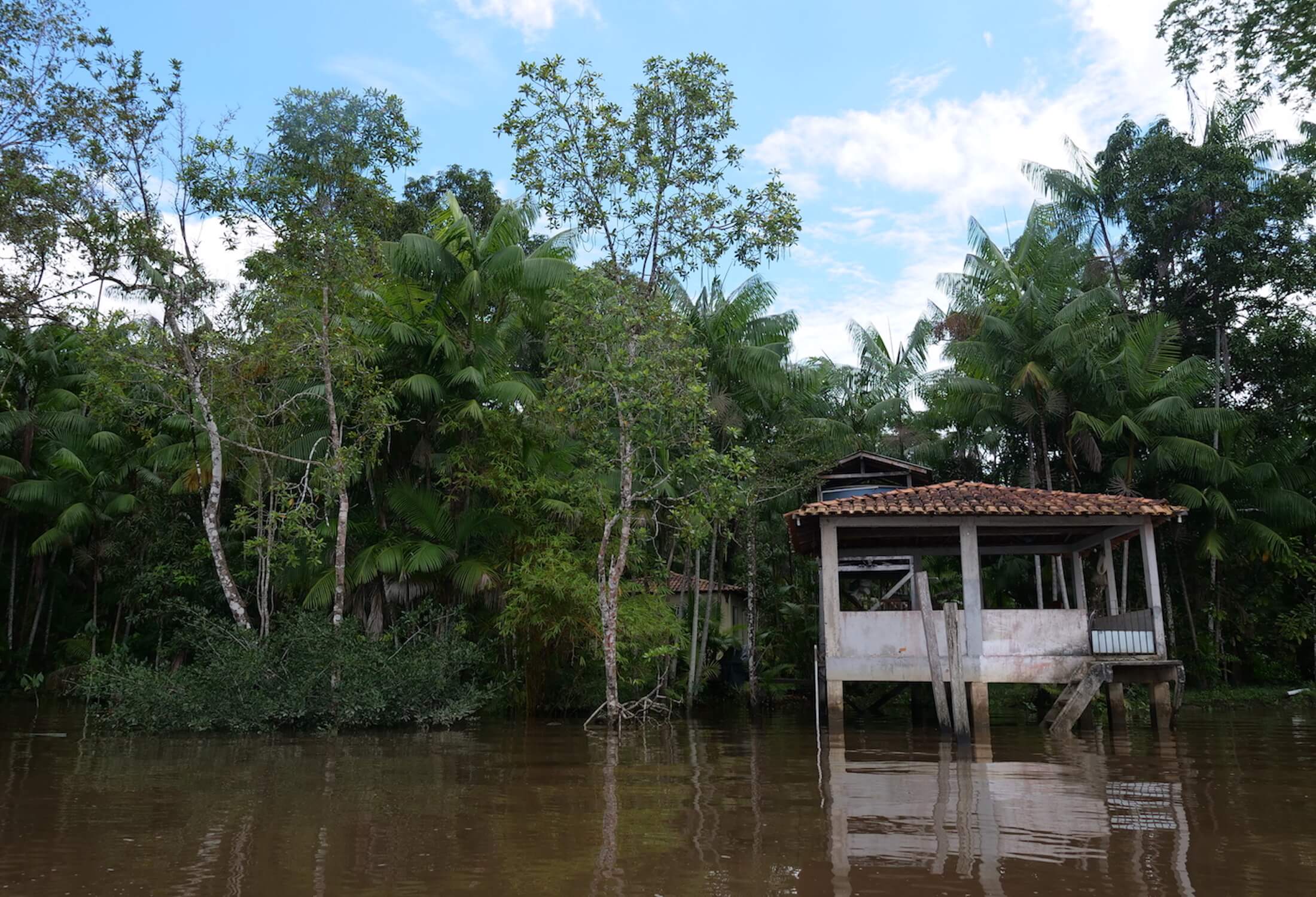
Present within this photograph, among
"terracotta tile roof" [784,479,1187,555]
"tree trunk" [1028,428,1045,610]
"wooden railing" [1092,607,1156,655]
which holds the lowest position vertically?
"wooden railing" [1092,607,1156,655]

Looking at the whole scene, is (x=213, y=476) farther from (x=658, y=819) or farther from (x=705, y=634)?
(x=705, y=634)

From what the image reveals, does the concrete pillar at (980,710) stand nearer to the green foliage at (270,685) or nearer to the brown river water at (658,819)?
the brown river water at (658,819)

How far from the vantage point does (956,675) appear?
48.1 ft

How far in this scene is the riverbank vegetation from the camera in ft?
56.1

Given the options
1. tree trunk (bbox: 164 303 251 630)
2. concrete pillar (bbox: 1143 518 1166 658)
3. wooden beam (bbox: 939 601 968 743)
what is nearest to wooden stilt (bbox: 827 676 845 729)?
wooden beam (bbox: 939 601 968 743)

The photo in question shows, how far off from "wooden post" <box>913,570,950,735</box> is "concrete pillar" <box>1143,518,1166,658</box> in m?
3.31

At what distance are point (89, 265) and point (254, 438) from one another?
4.90 metres

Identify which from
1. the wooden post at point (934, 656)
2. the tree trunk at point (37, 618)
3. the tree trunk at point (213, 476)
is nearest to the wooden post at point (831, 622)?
the wooden post at point (934, 656)

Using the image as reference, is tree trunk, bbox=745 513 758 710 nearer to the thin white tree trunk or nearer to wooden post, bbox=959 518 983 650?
the thin white tree trunk

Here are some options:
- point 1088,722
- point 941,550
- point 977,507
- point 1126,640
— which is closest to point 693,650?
point 941,550

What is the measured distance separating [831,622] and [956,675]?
1.95 m

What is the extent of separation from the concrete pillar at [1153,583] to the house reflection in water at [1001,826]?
4.54 meters

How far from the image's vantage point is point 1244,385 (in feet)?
88.0

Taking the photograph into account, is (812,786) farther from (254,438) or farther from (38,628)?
(38,628)
